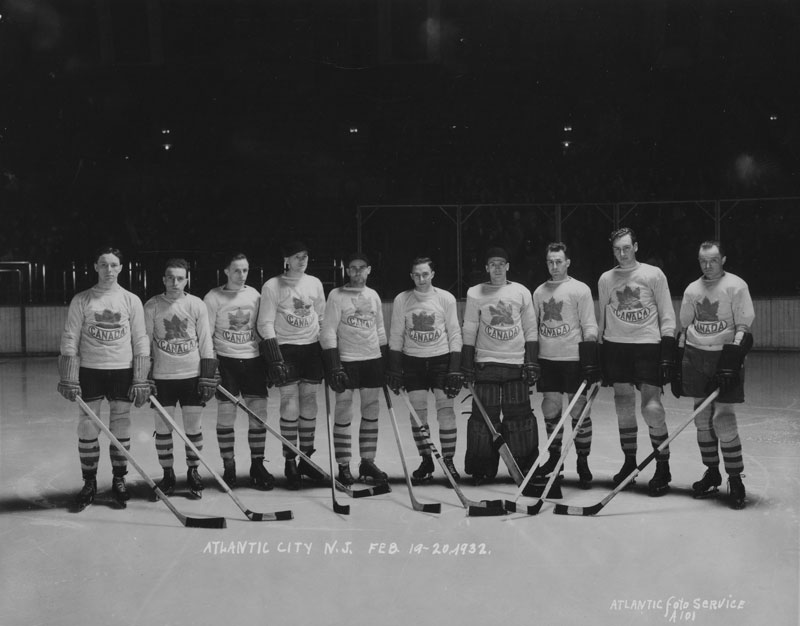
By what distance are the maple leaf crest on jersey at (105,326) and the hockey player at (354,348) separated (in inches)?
48.5

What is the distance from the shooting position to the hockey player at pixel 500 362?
5.03m

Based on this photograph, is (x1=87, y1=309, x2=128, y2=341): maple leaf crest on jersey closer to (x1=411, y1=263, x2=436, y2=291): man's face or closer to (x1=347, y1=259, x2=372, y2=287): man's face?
(x1=347, y1=259, x2=372, y2=287): man's face

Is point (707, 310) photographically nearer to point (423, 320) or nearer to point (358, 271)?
point (423, 320)

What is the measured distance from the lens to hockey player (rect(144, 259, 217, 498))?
15.9 ft

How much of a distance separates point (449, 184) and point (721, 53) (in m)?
5.35

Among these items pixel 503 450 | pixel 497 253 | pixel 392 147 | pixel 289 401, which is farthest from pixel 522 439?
pixel 392 147

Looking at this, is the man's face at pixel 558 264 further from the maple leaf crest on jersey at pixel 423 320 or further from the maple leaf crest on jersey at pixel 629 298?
the maple leaf crest on jersey at pixel 423 320

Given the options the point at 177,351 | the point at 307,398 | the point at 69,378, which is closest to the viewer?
the point at 69,378

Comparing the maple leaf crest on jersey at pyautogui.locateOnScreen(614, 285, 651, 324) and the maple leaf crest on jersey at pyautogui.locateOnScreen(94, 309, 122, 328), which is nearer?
the maple leaf crest on jersey at pyautogui.locateOnScreen(94, 309, 122, 328)

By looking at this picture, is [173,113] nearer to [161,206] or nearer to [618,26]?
[161,206]

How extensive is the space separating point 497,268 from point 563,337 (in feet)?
1.97

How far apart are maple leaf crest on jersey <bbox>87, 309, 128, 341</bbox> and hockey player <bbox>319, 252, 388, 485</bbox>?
4.04ft

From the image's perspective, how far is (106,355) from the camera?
4.67 meters

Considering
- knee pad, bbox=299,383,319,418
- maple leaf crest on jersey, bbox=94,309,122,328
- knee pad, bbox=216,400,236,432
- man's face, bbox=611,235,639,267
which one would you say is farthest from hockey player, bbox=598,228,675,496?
maple leaf crest on jersey, bbox=94,309,122,328
